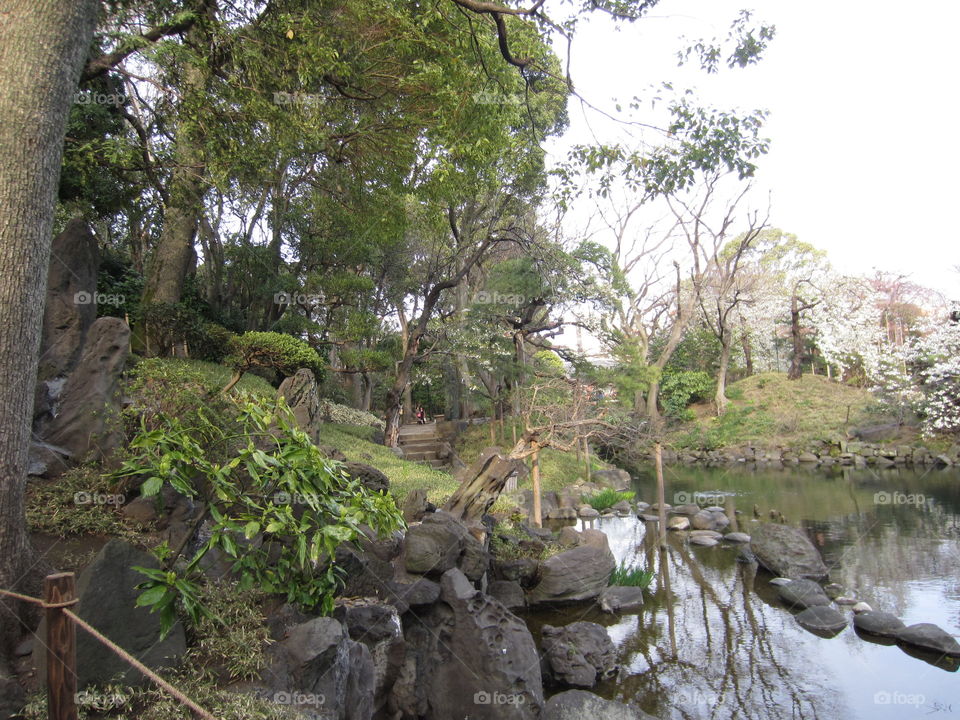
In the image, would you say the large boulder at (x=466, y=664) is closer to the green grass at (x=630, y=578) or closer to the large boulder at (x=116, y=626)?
the large boulder at (x=116, y=626)

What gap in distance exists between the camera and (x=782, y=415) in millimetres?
24109

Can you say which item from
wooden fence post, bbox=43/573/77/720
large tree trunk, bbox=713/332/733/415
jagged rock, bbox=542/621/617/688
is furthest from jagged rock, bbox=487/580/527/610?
large tree trunk, bbox=713/332/733/415

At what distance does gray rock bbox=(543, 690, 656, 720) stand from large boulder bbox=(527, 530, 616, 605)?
3052 millimetres

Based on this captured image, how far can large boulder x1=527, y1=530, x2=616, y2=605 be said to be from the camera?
8.11m

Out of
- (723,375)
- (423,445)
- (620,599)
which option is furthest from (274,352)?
(723,375)

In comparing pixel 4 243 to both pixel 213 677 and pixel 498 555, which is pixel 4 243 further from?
pixel 498 555

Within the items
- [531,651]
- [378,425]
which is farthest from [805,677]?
[378,425]

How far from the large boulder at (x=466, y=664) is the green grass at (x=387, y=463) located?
3028 millimetres

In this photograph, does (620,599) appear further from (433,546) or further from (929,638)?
(433,546)

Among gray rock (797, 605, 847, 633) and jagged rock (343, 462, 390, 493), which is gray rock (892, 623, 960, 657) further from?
jagged rock (343, 462, 390, 493)

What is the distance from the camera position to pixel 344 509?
348cm

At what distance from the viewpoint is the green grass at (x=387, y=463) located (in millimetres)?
10086

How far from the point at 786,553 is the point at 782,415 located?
16.1 m

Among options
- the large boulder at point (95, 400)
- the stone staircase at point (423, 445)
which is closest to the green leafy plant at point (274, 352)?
the large boulder at point (95, 400)
